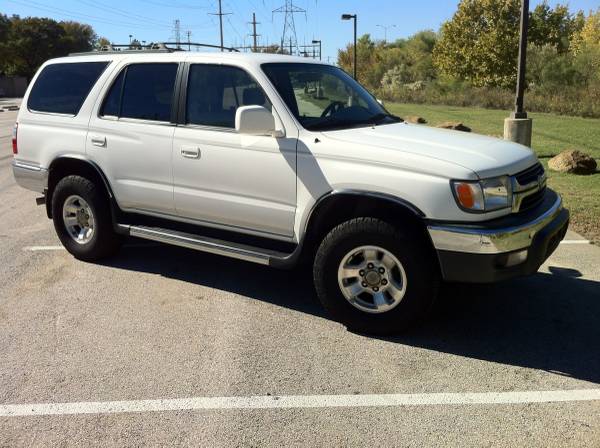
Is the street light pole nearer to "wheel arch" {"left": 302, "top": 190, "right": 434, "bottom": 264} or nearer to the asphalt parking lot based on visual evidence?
the asphalt parking lot

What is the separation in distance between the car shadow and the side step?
56 cm

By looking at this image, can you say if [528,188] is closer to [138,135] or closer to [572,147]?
[138,135]

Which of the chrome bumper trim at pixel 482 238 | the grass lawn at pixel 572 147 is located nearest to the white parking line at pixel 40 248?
the chrome bumper trim at pixel 482 238

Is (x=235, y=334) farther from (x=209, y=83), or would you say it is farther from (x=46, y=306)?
(x=209, y=83)

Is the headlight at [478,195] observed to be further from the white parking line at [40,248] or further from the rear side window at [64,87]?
the white parking line at [40,248]

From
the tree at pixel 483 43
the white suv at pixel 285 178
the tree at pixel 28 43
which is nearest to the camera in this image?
the white suv at pixel 285 178

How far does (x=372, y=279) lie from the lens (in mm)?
4125

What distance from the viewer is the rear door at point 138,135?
4945 millimetres

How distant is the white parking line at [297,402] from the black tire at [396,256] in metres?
0.73

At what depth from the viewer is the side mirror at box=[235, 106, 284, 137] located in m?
4.14

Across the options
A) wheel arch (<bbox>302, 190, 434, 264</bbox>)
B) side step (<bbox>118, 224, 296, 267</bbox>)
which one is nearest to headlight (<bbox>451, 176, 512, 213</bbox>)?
wheel arch (<bbox>302, 190, 434, 264</bbox>)

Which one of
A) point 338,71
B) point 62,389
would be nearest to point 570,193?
point 338,71

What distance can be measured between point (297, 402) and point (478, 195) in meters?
1.69

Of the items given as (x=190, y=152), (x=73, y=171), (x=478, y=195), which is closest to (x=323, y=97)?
(x=190, y=152)
